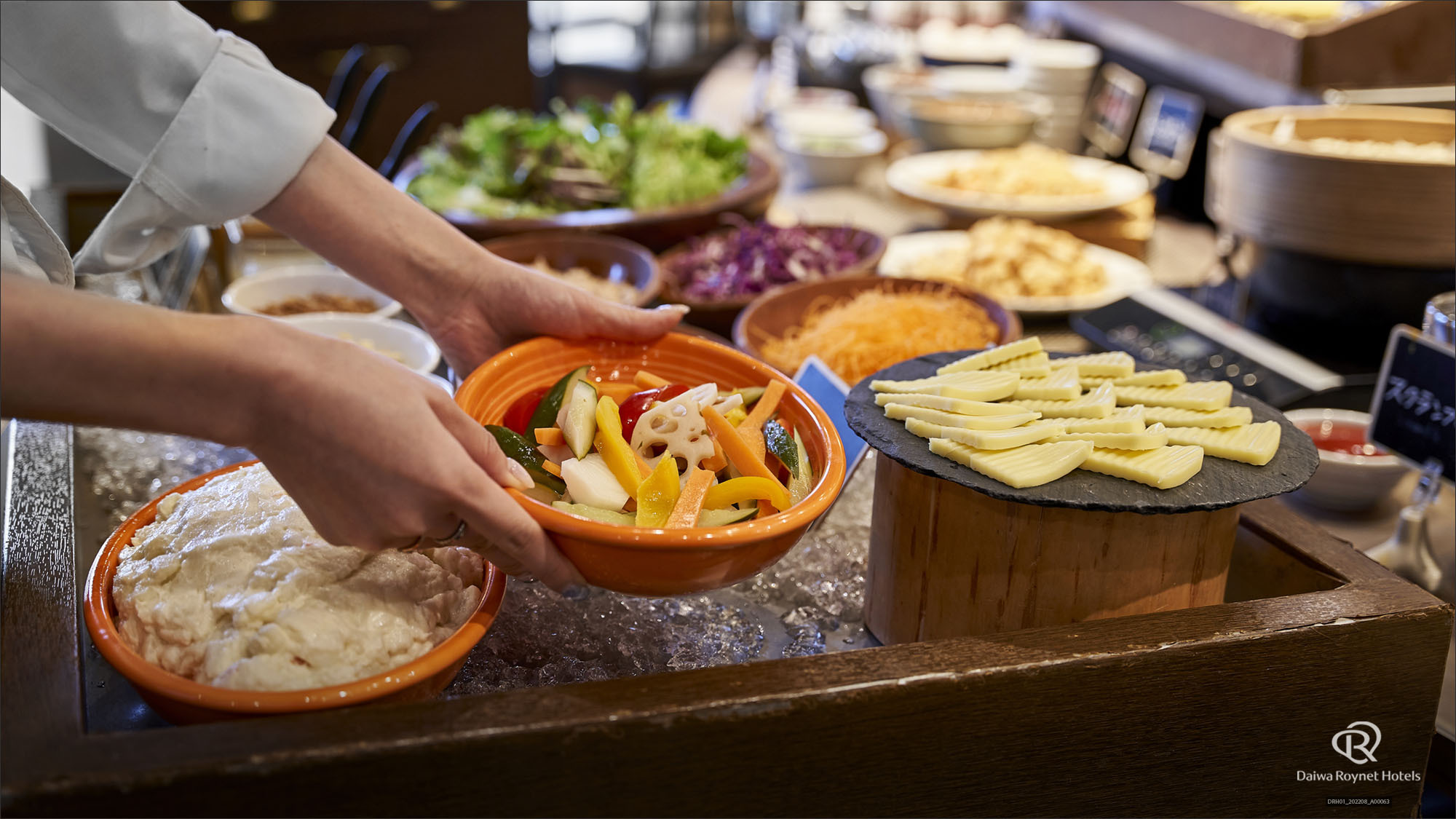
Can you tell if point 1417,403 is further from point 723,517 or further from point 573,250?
point 573,250

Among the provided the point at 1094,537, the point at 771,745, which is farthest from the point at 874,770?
the point at 1094,537

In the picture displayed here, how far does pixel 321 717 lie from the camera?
3.24 ft

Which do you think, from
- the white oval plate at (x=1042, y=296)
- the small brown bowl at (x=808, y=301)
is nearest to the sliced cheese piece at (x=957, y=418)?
the small brown bowl at (x=808, y=301)

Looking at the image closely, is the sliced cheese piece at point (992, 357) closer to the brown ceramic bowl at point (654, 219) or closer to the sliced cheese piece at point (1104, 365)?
the sliced cheese piece at point (1104, 365)

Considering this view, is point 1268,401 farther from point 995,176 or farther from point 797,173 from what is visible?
point 797,173

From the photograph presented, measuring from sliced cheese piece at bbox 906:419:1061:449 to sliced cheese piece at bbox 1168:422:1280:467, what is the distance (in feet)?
0.53

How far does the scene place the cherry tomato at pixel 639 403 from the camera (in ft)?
4.26

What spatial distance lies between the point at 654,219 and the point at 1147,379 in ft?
5.48

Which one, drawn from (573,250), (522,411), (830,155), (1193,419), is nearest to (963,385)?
(1193,419)

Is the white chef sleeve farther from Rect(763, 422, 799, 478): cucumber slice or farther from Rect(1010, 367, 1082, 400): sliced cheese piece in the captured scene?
Rect(1010, 367, 1082, 400): sliced cheese piece

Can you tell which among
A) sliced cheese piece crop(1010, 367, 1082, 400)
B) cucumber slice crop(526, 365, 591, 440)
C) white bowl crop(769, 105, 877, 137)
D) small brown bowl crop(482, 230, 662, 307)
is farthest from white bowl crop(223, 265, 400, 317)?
white bowl crop(769, 105, 877, 137)

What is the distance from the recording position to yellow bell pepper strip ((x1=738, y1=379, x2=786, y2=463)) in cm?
127

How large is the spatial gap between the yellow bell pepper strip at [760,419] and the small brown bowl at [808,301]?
2.04ft

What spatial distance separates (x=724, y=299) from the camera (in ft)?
7.66
